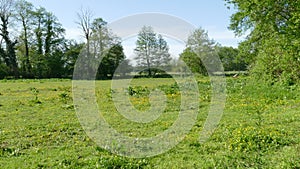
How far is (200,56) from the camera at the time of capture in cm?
2719

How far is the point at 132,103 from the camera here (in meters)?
15.4

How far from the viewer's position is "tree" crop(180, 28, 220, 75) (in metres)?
22.1

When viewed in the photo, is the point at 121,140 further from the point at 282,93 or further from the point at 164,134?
the point at 282,93

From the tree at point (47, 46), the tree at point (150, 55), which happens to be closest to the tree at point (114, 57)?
the tree at point (150, 55)

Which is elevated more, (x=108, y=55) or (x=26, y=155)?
(x=108, y=55)

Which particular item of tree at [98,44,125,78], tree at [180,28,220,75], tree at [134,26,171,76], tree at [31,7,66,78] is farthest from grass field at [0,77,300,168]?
tree at [31,7,66,78]

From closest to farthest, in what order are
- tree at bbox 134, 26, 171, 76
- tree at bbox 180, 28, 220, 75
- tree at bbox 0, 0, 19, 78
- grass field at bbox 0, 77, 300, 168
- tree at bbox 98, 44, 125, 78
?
grass field at bbox 0, 77, 300, 168 < tree at bbox 98, 44, 125, 78 < tree at bbox 134, 26, 171, 76 < tree at bbox 180, 28, 220, 75 < tree at bbox 0, 0, 19, 78

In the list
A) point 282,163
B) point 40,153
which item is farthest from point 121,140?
point 282,163

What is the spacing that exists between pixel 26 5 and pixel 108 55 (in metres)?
43.4

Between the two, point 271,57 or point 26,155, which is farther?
point 271,57

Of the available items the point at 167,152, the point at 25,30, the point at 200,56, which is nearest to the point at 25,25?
the point at 25,30

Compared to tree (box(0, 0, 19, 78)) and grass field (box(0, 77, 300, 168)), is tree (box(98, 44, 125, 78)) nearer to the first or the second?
grass field (box(0, 77, 300, 168))

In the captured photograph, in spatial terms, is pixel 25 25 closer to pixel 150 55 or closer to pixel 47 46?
pixel 47 46

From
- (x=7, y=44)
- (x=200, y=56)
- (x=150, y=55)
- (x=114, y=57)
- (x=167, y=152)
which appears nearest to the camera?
(x=167, y=152)
